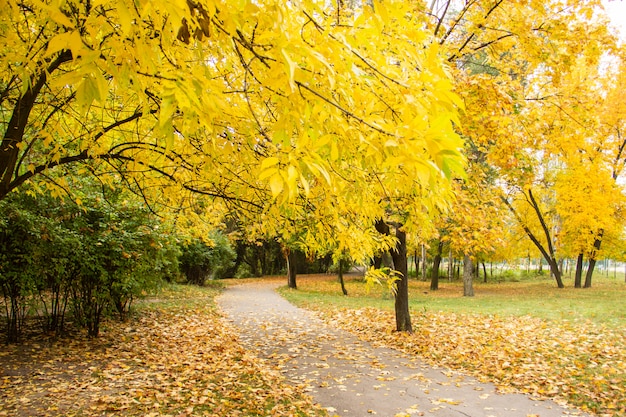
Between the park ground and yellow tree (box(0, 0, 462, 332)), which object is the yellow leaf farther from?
the park ground

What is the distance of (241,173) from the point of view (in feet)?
13.9

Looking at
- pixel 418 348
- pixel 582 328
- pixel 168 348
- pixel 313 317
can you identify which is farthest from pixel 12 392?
pixel 582 328

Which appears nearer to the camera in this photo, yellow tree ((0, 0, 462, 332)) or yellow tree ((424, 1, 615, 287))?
yellow tree ((0, 0, 462, 332))

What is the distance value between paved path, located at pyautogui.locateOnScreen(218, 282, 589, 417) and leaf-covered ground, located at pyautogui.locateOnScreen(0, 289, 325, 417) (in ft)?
1.50

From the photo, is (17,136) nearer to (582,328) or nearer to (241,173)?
(241,173)

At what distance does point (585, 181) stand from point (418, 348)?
16.2m

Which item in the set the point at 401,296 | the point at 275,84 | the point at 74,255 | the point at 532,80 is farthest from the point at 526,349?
the point at 74,255

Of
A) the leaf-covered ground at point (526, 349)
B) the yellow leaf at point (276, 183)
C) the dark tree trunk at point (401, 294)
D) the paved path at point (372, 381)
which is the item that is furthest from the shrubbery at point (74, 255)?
the yellow leaf at point (276, 183)

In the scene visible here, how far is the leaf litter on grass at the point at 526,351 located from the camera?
5703 mm

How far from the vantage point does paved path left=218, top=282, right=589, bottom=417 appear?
200 inches

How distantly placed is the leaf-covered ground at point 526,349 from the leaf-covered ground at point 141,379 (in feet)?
10.6

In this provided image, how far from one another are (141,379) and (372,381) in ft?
11.5

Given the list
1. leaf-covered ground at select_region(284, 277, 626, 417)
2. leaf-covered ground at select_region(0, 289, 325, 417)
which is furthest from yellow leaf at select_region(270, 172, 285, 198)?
leaf-covered ground at select_region(284, 277, 626, 417)

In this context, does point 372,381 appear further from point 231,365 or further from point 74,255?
point 74,255
